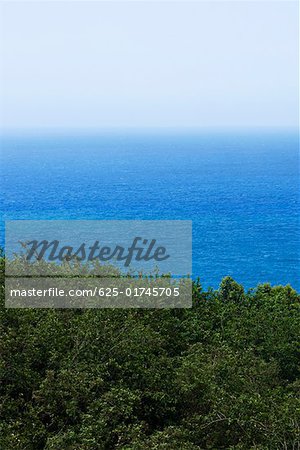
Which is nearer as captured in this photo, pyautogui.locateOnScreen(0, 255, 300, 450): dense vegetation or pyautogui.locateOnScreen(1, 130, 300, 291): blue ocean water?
pyautogui.locateOnScreen(0, 255, 300, 450): dense vegetation

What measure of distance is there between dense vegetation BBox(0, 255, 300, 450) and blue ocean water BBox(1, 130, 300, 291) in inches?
1695

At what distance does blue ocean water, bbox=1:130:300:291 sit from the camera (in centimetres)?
6769

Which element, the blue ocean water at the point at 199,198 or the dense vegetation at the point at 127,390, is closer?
the dense vegetation at the point at 127,390

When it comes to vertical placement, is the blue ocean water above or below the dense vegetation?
above

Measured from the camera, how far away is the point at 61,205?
8688cm

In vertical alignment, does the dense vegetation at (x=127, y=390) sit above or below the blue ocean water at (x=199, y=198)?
below

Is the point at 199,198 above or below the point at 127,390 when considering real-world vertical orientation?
above

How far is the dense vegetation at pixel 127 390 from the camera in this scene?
1124cm

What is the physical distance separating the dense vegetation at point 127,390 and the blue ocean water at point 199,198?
43043mm

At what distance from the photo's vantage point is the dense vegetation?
36.9ft

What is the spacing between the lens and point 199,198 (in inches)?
3873

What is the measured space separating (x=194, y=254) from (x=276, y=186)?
47.8 meters

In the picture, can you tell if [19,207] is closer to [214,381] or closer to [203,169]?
[203,169]

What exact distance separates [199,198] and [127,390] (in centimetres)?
8670
